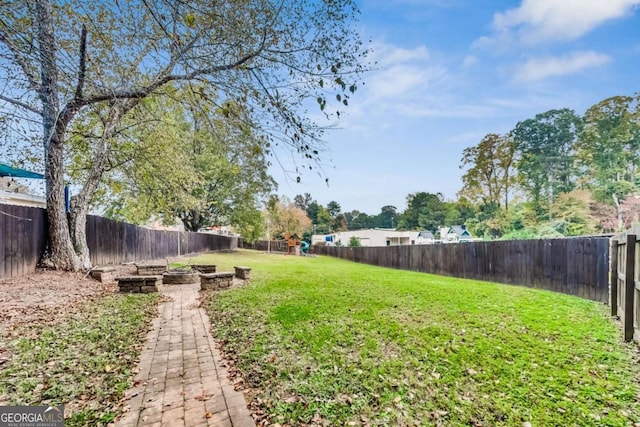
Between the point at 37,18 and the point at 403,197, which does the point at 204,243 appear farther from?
the point at 403,197

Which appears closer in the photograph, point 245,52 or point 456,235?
point 245,52

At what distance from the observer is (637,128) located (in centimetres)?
2147

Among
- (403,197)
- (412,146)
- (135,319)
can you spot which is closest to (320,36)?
(135,319)

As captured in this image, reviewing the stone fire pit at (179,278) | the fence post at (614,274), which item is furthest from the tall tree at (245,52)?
the fence post at (614,274)

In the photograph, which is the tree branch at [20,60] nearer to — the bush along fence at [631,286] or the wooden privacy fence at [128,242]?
the wooden privacy fence at [128,242]

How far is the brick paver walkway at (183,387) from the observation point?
2.23m

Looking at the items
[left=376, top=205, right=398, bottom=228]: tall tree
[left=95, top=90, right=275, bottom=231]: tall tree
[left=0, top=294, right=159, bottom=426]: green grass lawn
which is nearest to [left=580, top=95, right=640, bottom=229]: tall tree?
[left=95, top=90, right=275, bottom=231]: tall tree

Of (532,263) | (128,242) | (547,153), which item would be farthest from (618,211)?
(128,242)

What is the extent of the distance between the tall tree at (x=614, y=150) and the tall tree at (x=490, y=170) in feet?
17.4

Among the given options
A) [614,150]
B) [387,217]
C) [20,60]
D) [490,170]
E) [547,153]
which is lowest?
[387,217]

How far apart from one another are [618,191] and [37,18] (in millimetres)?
29123

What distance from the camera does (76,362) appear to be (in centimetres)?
302

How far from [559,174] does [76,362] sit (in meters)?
33.1

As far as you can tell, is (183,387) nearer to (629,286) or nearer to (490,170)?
(629,286)
